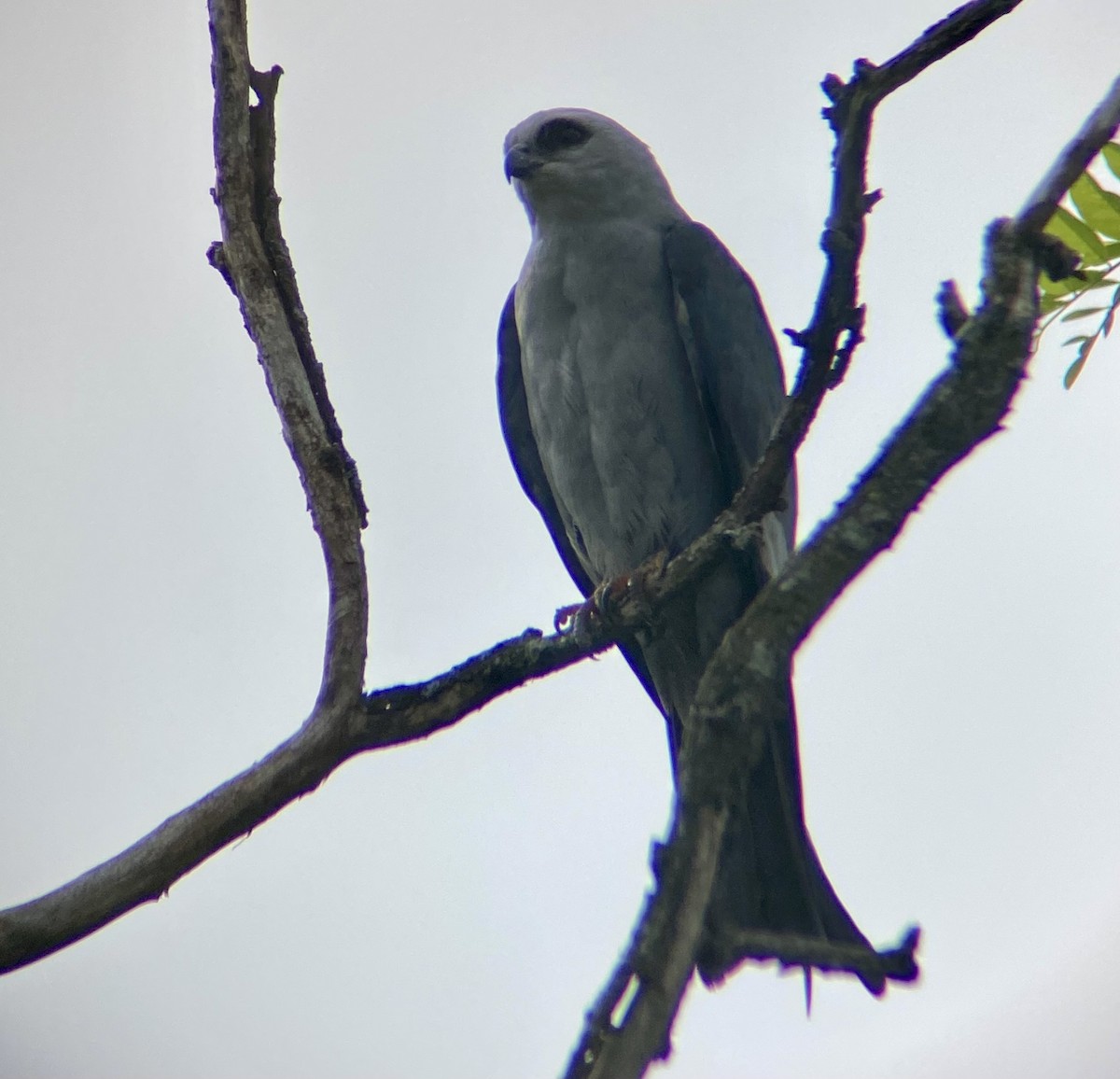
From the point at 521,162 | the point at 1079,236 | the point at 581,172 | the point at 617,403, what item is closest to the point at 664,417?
the point at 617,403

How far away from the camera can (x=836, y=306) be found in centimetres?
292

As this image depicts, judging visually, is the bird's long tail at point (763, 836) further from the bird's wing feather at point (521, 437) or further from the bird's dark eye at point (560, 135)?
the bird's dark eye at point (560, 135)

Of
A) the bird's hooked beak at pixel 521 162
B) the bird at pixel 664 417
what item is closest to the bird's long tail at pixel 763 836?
the bird at pixel 664 417

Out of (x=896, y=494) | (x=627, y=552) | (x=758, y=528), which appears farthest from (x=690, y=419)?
(x=896, y=494)

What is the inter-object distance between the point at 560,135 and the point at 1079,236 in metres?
2.98

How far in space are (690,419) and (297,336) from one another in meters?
1.80

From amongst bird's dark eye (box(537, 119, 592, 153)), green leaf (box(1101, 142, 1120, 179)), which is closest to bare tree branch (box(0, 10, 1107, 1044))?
green leaf (box(1101, 142, 1120, 179))

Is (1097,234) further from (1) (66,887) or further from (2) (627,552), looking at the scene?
(1) (66,887)

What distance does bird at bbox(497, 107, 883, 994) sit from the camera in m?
4.72

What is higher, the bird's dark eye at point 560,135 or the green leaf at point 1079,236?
the bird's dark eye at point 560,135

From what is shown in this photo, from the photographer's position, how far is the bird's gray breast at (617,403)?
4.89 m

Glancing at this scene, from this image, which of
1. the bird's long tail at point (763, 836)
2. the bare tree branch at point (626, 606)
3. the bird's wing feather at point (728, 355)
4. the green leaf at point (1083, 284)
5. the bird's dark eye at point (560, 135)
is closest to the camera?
the bare tree branch at point (626, 606)

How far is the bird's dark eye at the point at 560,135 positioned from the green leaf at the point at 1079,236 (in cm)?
286

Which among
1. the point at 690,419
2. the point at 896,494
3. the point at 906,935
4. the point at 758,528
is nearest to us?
the point at 906,935
